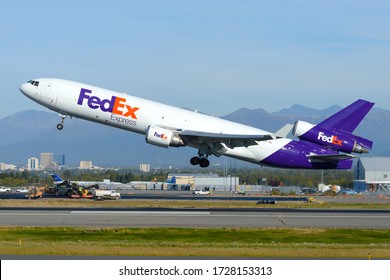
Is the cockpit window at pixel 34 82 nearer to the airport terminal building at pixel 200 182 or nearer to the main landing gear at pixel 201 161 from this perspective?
the main landing gear at pixel 201 161

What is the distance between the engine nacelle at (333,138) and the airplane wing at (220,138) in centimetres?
560

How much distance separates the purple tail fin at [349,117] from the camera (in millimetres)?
68938

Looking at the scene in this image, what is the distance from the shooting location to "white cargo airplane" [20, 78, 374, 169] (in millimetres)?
63688

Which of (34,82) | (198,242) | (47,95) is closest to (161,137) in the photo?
(47,95)

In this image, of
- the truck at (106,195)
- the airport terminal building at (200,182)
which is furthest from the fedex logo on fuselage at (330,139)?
the airport terminal building at (200,182)

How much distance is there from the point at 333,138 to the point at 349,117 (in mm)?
2507

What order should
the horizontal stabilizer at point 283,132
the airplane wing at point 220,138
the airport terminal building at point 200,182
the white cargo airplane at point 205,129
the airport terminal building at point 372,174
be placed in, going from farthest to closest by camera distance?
the airport terminal building at point 200,182, the airport terminal building at point 372,174, the airplane wing at point 220,138, the white cargo airplane at point 205,129, the horizontal stabilizer at point 283,132

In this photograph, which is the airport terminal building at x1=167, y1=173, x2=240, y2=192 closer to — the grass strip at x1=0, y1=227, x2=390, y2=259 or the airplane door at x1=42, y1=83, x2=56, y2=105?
the airplane door at x1=42, y1=83, x2=56, y2=105

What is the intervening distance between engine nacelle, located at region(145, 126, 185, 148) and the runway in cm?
748

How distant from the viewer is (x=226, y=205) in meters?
66.2

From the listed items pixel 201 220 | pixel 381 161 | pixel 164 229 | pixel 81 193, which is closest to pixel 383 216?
pixel 201 220

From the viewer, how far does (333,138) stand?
68562 mm

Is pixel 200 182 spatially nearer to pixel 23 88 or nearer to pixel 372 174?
pixel 372 174
